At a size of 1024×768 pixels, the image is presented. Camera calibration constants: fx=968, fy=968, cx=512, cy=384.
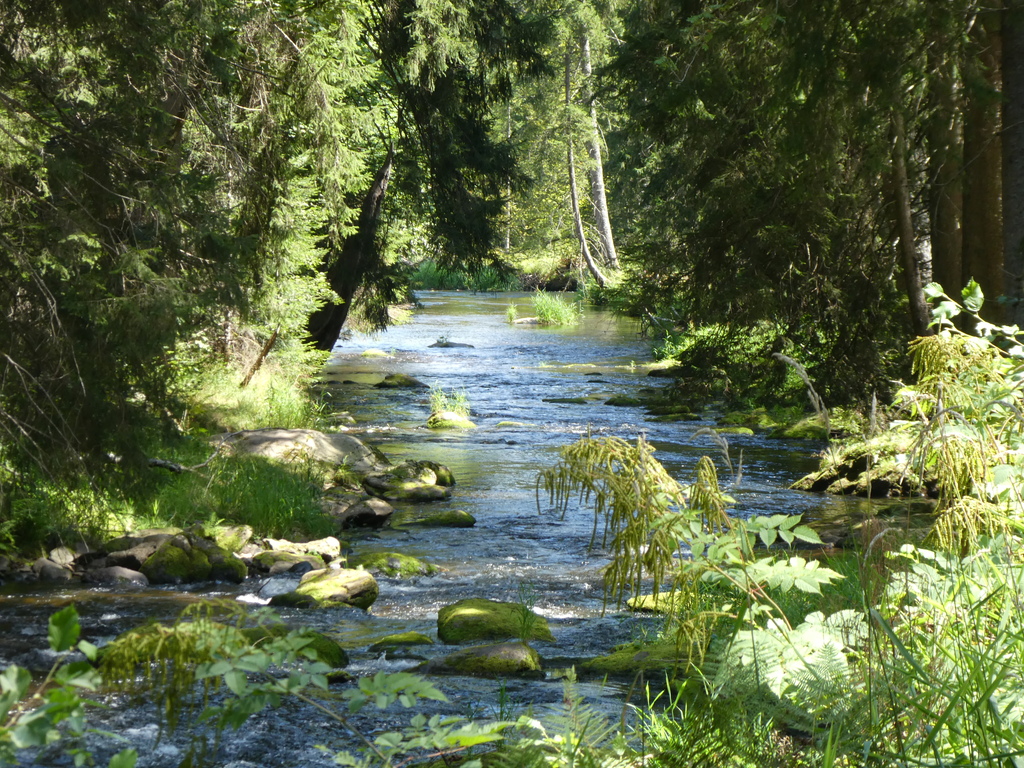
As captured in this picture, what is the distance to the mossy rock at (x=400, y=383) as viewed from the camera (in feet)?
64.5

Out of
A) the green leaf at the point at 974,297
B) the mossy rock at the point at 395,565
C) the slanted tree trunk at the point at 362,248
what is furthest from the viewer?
the slanted tree trunk at the point at 362,248

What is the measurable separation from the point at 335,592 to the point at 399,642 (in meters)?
1.22

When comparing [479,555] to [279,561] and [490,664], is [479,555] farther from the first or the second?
[490,664]

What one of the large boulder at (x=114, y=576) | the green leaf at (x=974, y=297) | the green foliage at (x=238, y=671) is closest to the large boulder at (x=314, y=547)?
the large boulder at (x=114, y=576)

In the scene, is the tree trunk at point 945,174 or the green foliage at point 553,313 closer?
the tree trunk at point 945,174

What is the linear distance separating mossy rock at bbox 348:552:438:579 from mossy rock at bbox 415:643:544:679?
2.44m

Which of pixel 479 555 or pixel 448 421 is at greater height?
pixel 448 421

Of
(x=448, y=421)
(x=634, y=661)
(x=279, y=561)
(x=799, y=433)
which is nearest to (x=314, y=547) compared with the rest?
(x=279, y=561)

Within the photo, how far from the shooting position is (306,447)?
1131cm

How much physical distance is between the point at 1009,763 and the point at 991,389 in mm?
1921

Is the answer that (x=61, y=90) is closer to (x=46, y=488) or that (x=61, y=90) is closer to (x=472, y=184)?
(x=46, y=488)

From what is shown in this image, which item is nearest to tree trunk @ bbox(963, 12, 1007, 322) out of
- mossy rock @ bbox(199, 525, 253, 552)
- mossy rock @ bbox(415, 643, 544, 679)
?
mossy rock @ bbox(415, 643, 544, 679)

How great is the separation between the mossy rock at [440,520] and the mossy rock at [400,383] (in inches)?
375

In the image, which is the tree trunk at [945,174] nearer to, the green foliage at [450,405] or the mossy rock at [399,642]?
the mossy rock at [399,642]
